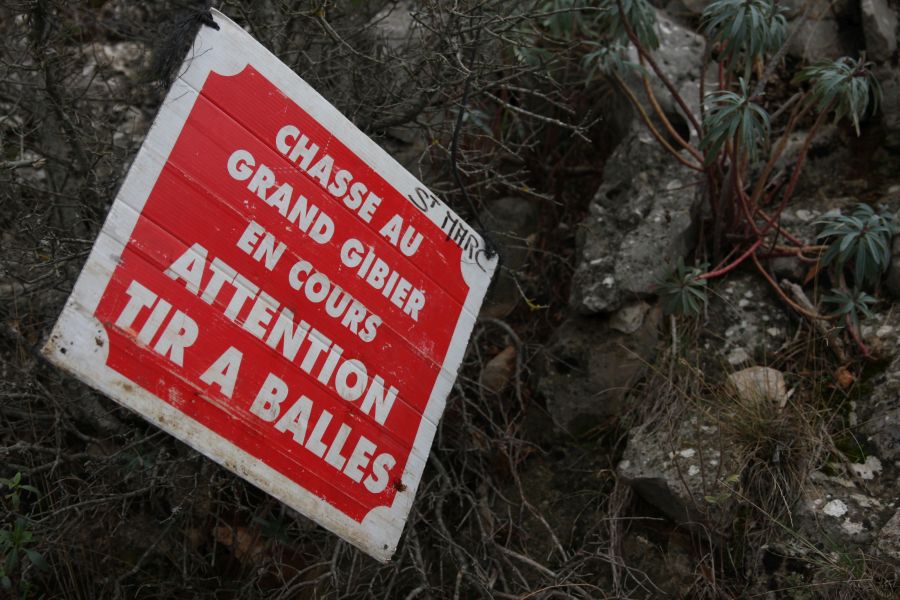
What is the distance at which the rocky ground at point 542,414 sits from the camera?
8.64ft

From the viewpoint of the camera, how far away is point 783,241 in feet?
10.8

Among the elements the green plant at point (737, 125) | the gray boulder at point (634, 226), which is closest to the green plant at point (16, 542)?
the gray boulder at point (634, 226)

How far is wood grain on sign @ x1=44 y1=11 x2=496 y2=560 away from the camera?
5.67ft

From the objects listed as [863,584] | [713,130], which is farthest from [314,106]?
[863,584]

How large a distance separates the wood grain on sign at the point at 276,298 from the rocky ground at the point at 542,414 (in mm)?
692

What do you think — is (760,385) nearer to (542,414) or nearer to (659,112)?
(542,414)

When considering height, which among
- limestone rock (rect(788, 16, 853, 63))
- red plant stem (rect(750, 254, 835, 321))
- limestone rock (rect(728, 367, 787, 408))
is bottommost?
limestone rock (rect(728, 367, 787, 408))

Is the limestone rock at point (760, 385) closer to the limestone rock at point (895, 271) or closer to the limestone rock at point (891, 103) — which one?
the limestone rock at point (895, 271)

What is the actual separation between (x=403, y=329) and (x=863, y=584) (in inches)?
60.7

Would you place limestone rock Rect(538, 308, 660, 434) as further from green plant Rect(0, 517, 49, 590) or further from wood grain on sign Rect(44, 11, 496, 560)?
green plant Rect(0, 517, 49, 590)

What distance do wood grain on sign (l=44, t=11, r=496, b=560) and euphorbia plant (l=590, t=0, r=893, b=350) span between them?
1243 mm

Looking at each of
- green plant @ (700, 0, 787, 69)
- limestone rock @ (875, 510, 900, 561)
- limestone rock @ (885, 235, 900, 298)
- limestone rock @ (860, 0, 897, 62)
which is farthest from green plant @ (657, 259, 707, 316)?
limestone rock @ (860, 0, 897, 62)

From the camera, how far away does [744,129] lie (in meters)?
2.73

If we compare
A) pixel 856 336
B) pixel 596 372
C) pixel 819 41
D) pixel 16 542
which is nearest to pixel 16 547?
pixel 16 542
